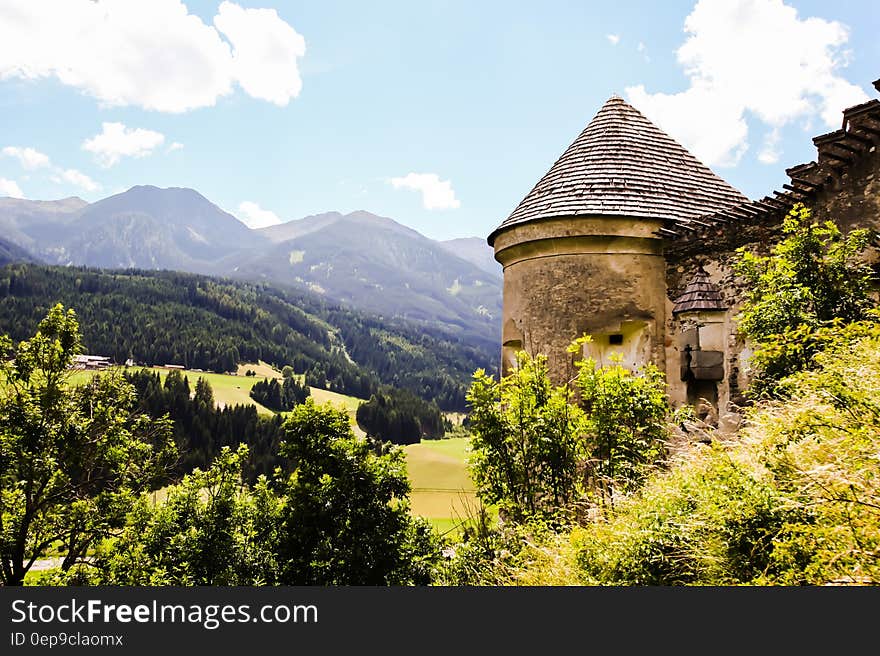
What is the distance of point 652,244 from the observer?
34.7 ft

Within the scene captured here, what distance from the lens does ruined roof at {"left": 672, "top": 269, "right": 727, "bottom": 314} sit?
30.9 ft

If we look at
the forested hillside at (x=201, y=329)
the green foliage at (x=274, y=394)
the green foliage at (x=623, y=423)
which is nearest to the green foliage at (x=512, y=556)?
the green foliage at (x=623, y=423)

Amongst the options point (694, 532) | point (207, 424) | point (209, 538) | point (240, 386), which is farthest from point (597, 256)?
point (240, 386)

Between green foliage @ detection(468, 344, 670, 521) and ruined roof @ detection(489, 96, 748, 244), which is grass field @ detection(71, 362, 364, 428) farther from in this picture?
green foliage @ detection(468, 344, 670, 521)

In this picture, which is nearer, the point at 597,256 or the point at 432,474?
the point at 597,256

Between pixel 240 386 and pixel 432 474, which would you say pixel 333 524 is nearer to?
pixel 432 474

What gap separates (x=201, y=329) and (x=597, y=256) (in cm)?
13444

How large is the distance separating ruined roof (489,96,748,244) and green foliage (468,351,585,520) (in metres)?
3.74

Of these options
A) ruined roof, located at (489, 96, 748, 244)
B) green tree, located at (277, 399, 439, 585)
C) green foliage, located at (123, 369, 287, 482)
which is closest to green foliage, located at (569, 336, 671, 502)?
green tree, located at (277, 399, 439, 585)

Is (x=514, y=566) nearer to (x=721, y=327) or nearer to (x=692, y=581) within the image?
(x=692, y=581)

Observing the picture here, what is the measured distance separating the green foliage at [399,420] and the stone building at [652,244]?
76681mm

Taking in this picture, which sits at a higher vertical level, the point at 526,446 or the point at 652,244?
the point at 652,244

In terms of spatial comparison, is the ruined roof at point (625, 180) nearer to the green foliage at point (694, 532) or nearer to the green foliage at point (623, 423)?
the green foliage at point (623, 423)

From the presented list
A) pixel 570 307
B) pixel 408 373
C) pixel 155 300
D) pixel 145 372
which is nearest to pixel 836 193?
pixel 570 307
